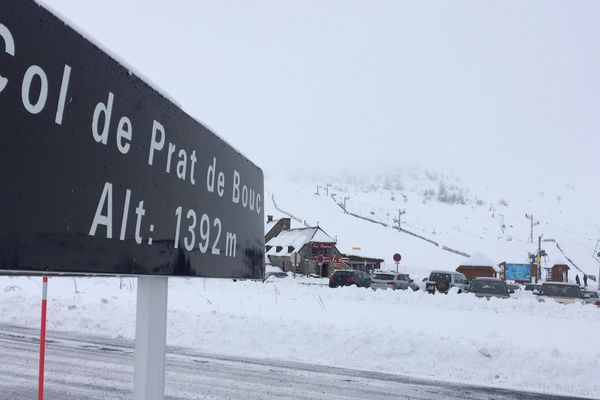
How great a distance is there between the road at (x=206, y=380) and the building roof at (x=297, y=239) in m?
52.3

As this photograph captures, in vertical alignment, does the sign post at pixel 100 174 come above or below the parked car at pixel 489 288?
above

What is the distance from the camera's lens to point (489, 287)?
2317cm

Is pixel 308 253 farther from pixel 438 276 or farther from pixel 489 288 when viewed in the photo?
pixel 489 288

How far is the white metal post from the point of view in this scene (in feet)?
6.39

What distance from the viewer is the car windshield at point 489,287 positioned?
75.0 feet

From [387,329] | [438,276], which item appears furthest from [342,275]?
[387,329]

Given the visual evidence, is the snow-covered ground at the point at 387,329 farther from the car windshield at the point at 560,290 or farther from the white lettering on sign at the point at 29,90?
the white lettering on sign at the point at 29,90

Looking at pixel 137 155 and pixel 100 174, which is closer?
pixel 100 174

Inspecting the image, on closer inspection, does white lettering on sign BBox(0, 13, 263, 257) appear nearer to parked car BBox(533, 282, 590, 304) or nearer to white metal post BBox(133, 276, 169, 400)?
white metal post BBox(133, 276, 169, 400)

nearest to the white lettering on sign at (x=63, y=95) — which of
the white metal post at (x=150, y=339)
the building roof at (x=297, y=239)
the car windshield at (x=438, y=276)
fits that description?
the white metal post at (x=150, y=339)

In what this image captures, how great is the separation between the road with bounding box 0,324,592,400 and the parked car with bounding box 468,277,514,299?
51.9 feet

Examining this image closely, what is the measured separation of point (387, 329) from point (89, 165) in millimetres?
11256

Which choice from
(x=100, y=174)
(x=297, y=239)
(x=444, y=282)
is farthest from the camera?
(x=297, y=239)

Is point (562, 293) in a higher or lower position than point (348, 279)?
higher
